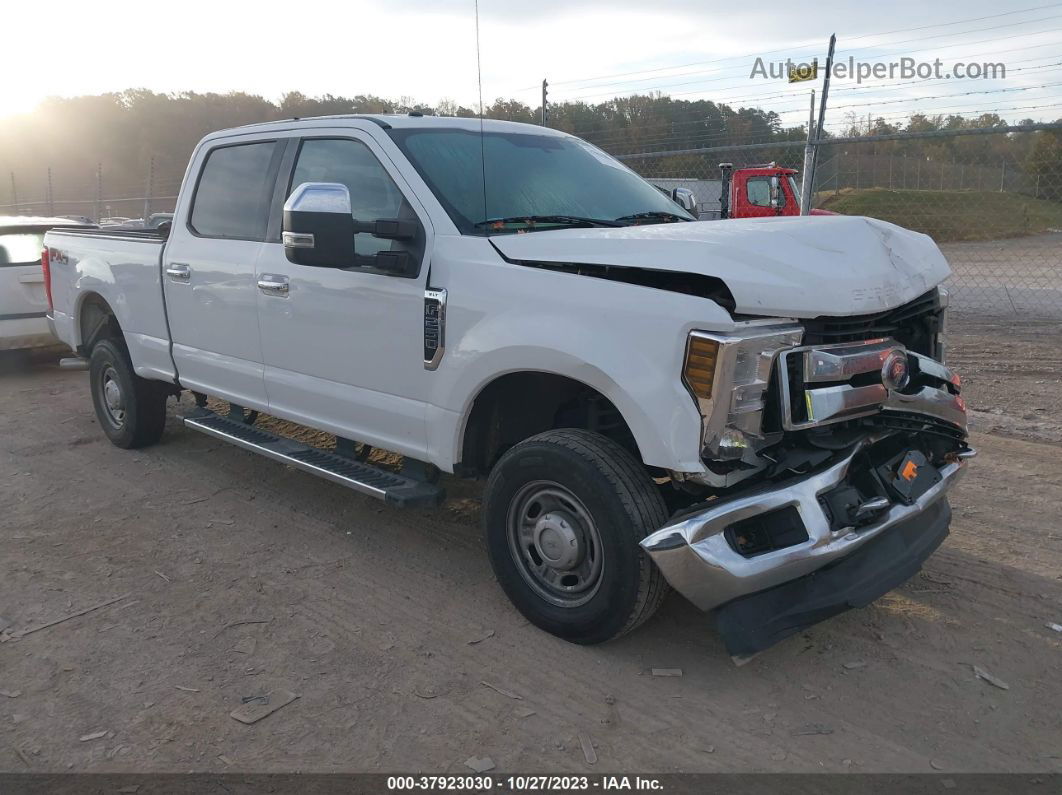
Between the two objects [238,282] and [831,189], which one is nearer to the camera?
[238,282]

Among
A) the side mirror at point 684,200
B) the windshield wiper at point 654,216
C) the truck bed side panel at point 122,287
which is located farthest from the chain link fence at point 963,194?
the windshield wiper at point 654,216

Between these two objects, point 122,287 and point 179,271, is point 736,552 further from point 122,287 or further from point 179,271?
point 122,287

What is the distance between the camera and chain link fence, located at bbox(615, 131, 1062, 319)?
16656 millimetres

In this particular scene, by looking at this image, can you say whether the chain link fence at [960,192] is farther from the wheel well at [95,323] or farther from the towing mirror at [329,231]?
the towing mirror at [329,231]

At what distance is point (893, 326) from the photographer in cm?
345

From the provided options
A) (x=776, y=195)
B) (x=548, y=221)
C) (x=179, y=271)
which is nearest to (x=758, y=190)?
(x=776, y=195)

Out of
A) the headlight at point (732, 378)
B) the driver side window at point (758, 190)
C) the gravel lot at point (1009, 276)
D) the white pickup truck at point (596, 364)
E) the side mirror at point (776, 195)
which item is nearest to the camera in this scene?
the headlight at point (732, 378)

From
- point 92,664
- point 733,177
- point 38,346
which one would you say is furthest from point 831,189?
point 92,664

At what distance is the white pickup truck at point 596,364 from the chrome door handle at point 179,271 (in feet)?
0.92

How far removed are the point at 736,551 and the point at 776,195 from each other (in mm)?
13019

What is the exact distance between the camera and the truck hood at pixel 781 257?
2.97 m

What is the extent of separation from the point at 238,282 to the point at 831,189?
1626 cm

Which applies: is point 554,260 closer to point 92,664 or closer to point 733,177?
point 92,664

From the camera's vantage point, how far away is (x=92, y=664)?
11.5 ft
